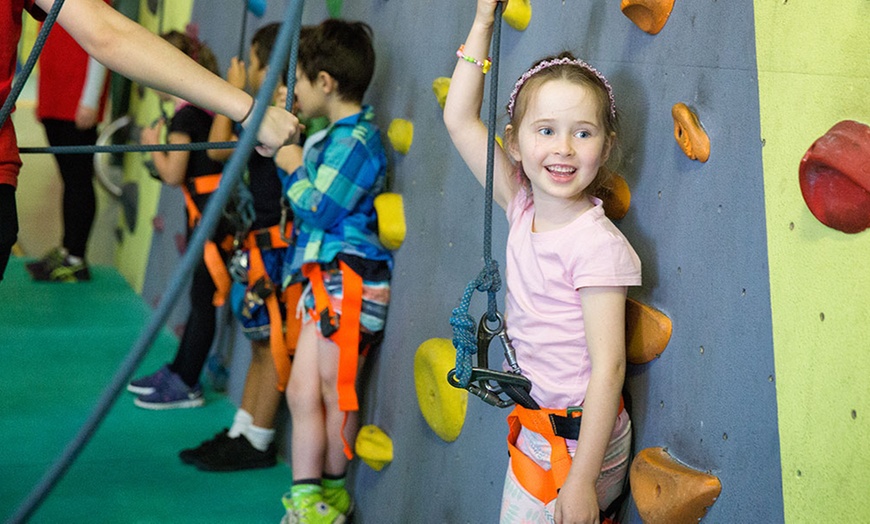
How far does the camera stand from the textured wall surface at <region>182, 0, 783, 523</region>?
4.19 ft

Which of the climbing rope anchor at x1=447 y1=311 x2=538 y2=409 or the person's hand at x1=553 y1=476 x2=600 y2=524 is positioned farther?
the climbing rope anchor at x1=447 y1=311 x2=538 y2=409

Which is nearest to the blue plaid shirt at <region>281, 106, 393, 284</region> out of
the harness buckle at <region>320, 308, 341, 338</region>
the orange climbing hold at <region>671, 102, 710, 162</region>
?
the harness buckle at <region>320, 308, 341, 338</region>

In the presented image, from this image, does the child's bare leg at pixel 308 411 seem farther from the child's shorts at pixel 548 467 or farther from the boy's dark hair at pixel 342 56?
the child's shorts at pixel 548 467

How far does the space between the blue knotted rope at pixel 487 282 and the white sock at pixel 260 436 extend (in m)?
1.37

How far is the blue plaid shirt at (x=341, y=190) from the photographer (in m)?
2.27

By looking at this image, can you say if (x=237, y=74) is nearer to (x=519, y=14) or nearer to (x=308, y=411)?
(x=308, y=411)

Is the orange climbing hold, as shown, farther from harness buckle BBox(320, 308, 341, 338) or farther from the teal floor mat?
the teal floor mat

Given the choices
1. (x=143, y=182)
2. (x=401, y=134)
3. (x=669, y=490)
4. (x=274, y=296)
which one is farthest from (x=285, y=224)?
Answer: (x=143, y=182)

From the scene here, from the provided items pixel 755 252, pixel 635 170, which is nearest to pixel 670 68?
pixel 635 170

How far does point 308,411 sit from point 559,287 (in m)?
1.09

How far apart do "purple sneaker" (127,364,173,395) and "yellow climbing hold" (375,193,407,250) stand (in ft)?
4.40

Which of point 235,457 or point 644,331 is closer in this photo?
point 644,331

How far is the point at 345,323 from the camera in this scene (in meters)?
2.30

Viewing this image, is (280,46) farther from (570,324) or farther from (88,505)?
(88,505)
